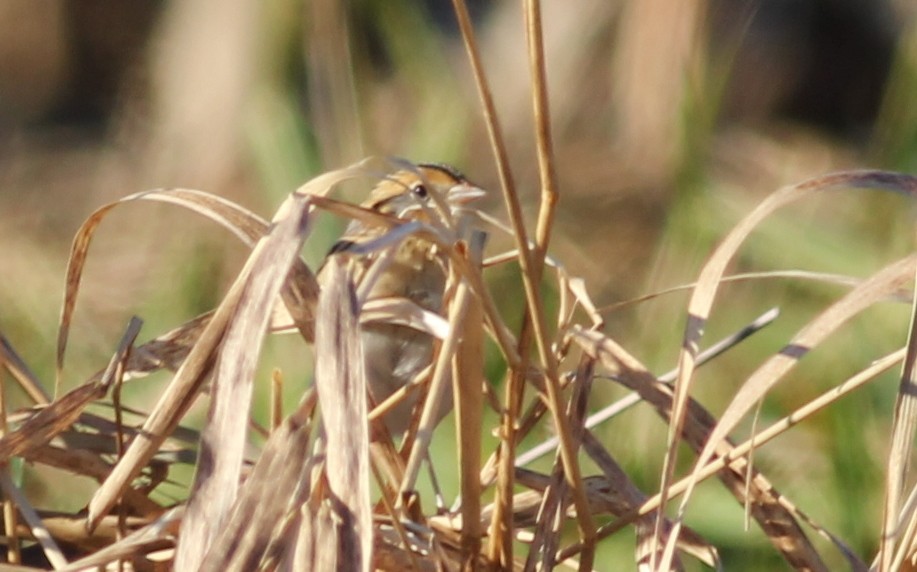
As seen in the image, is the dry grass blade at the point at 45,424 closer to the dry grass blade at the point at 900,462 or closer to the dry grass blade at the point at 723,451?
the dry grass blade at the point at 723,451

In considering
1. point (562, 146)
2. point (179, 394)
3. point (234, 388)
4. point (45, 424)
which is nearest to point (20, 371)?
point (45, 424)

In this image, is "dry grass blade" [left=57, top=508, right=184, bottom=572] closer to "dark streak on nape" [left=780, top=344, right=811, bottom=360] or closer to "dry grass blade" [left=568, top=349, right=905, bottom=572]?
"dry grass blade" [left=568, top=349, right=905, bottom=572]

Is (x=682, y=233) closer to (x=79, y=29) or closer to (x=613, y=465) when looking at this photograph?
(x=613, y=465)

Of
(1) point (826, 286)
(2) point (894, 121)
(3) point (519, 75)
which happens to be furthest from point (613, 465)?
(3) point (519, 75)

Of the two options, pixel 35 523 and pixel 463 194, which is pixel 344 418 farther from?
pixel 463 194

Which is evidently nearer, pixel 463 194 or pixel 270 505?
pixel 270 505

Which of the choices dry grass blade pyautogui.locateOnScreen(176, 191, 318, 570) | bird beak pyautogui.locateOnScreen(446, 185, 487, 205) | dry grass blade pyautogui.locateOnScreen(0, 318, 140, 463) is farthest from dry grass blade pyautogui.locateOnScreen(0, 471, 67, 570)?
bird beak pyautogui.locateOnScreen(446, 185, 487, 205)
